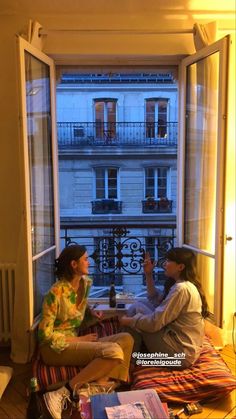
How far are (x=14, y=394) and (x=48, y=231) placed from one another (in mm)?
1070

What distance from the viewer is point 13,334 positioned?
2.38 meters

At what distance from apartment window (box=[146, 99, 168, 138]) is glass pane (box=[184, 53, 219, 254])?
1.62m

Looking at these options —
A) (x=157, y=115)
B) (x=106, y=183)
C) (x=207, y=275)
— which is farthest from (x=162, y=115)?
(x=207, y=275)

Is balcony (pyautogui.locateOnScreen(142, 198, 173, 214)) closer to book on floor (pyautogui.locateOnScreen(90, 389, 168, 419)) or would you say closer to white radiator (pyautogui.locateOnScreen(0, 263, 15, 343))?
white radiator (pyautogui.locateOnScreen(0, 263, 15, 343))

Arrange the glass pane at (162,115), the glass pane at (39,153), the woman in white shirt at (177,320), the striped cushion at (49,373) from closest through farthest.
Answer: the striped cushion at (49,373)
the woman in white shirt at (177,320)
the glass pane at (39,153)
the glass pane at (162,115)

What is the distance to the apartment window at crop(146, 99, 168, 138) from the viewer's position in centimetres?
417

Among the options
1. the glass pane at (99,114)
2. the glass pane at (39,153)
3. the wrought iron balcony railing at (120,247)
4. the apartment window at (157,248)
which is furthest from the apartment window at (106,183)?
the glass pane at (39,153)

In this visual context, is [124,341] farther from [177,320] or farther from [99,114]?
[99,114]

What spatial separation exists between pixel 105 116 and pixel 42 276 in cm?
239

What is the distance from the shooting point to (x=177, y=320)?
2.10 metres

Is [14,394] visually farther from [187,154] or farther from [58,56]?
[58,56]

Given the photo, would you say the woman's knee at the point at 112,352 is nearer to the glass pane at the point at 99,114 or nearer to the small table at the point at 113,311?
the small table at the point at 113,311

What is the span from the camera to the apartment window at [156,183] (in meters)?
4.52

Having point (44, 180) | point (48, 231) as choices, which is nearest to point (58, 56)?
point (44, 180)
